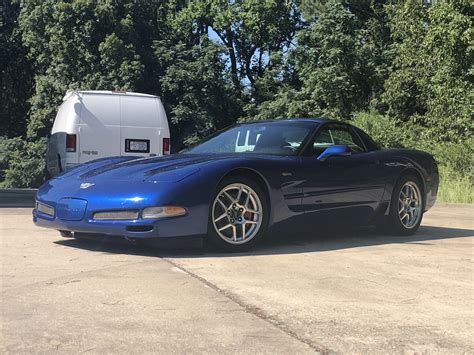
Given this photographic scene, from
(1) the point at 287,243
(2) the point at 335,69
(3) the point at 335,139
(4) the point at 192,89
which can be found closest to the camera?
(1) the point at 287,243

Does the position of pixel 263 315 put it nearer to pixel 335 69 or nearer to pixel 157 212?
pixel 157 212

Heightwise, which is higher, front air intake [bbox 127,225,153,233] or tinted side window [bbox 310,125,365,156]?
tinted side window [bbox 310,125,365,156]

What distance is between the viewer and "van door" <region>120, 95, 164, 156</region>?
10.9m

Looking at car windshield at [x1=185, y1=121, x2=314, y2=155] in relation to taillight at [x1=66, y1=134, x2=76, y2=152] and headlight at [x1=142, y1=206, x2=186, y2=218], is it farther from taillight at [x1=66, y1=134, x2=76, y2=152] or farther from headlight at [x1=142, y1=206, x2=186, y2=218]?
taillight at [x1=66, y1=134, x2=76, y2=152]

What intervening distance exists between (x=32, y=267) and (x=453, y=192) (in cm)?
1019

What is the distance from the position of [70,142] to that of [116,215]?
236 inches

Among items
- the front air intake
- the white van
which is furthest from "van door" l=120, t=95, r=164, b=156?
the front air intake

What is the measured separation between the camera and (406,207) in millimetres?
6785

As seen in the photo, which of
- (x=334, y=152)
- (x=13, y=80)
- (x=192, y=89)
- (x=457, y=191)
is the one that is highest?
(x=13, y=80)

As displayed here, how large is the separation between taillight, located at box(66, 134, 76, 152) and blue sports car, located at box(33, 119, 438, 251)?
452 centimetres

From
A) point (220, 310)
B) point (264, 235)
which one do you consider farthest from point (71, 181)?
point (220, 310)

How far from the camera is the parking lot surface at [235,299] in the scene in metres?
2.94

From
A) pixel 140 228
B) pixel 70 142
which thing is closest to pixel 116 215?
pixel 140 228

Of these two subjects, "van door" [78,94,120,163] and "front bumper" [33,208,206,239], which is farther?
"van door" [78,94,120,163]
